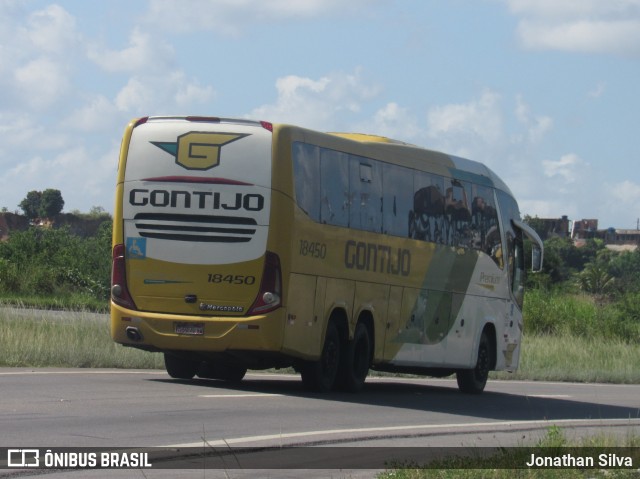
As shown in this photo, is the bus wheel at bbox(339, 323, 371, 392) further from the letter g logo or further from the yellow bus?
the letter g logo

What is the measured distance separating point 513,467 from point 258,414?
15.8ft

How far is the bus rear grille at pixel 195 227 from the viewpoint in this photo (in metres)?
17.8

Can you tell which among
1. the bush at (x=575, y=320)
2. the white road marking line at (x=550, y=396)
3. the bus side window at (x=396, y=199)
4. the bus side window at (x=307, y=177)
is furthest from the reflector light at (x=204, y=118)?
the bush at (x=575, y=320)

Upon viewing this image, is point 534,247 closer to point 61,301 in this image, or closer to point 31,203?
point 61,301

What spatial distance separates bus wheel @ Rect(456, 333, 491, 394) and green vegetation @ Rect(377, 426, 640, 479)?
1081cm

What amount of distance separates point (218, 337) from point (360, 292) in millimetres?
2779

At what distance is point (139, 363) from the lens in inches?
909

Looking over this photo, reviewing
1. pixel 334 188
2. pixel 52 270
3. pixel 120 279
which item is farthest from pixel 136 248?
pixel 52 270

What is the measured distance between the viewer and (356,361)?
19.7 meters

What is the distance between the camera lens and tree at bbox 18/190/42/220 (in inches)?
5784

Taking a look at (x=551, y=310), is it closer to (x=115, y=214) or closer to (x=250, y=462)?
(x=115, y=214)

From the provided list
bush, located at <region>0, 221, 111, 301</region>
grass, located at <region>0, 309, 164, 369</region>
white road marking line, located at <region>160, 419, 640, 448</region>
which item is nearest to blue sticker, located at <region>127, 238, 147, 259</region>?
grass, located at <region>0, 309, 164, 369</region>

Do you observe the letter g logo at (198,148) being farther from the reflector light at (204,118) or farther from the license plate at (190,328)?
the license plate at (190,328)

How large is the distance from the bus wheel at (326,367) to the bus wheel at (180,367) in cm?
195
